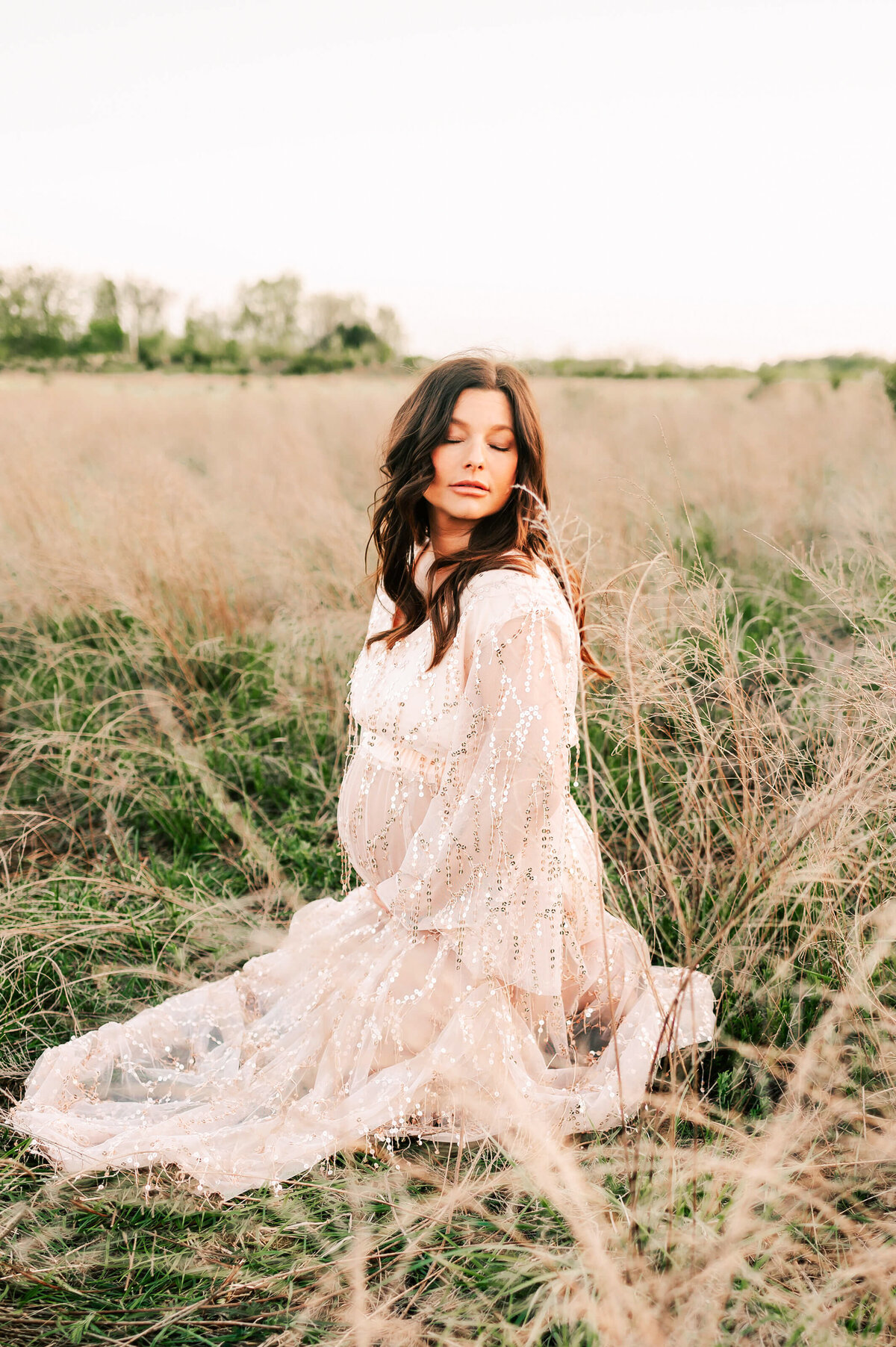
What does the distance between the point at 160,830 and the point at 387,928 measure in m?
1.26

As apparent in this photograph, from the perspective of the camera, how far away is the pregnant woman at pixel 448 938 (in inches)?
60.9

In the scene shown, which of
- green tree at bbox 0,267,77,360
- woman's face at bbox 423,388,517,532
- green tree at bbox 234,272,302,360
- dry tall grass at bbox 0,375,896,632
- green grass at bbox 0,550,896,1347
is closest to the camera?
green grass at bbox 0,550,896,1347

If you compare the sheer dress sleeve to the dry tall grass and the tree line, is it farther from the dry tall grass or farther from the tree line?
the tree line

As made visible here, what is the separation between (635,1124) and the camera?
1530 millimetres

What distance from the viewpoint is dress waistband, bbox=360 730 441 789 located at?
5.67ft

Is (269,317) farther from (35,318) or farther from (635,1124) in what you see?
(635,1124)

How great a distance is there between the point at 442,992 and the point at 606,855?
0.70 metres

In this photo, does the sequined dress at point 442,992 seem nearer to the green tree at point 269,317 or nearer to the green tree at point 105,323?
the green tree at point 105,323

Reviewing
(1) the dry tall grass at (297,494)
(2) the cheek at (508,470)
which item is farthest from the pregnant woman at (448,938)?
(1) the dry tall grass at (297,494)

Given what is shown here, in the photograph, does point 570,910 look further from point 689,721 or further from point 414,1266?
point 414,1266

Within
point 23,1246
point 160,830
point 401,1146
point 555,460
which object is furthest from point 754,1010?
point 555,460

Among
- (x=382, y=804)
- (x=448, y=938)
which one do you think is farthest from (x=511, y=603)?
(x=448, y=938)

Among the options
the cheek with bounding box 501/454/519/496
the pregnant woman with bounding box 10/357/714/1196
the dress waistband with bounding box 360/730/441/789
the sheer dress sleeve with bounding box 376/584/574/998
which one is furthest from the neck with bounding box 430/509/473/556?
the dress waistband with bounding box 360/730/441/789

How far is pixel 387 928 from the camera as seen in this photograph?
180 centimetres
